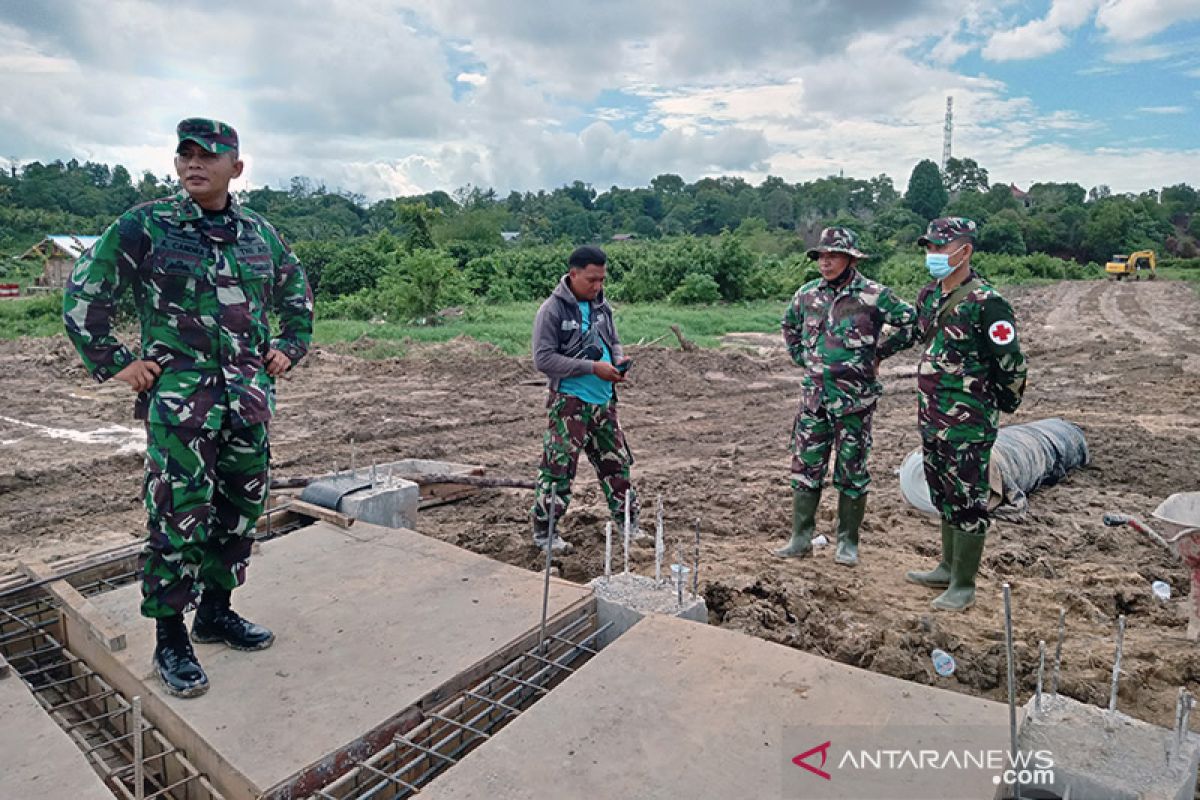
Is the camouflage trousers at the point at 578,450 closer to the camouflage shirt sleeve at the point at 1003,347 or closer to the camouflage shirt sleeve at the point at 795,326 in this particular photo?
the camouflage shirt sleeve at the point at 795,326

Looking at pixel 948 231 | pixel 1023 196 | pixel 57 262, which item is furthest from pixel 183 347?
pixel 1023 196

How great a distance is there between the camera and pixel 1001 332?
3803mm

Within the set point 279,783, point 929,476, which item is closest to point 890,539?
point 929,476

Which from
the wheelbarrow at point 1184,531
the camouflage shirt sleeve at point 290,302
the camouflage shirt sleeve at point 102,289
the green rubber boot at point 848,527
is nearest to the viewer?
the camouflage shirt sleeve at point 102,289

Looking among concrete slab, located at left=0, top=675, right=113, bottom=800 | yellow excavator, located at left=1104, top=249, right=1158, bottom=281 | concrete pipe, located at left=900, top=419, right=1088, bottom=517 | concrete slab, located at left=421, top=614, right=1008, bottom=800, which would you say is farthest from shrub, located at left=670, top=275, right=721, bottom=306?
yellow excavator, located at left=1104, top=249, right=1158, bottom=281

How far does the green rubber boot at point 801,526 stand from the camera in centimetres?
473

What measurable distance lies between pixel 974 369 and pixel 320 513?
3.46m

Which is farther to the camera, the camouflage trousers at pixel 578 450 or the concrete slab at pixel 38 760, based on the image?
the camouflage trousers at pixel 578 450

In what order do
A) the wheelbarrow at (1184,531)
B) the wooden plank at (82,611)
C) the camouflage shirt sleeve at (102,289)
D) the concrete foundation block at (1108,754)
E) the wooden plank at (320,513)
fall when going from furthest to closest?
the wooden plank at (320,513)
the wheelbarrow at (1184,531)
the wooden plank at (82,611)
the camouflage shirt sleeve at (102,289)
the concrete foundation block at (1108,754)

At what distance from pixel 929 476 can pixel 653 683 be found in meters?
2.10

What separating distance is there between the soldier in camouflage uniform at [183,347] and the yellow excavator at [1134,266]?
4507 cm

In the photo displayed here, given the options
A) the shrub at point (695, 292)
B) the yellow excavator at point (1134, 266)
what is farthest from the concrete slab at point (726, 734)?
the yellow excavator at point (1134, 266)

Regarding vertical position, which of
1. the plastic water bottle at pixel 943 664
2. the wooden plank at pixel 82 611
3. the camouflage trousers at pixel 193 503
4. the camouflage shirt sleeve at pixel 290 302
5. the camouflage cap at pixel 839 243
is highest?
the camouflage cap at pixel 839 243

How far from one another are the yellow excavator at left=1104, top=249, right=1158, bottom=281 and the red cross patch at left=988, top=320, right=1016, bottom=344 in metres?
42.5
